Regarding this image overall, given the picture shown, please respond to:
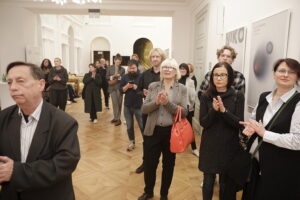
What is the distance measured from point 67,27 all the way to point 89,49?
3.36m

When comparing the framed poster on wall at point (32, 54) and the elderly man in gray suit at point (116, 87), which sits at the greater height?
the framed poster on wall at point (32, 54)

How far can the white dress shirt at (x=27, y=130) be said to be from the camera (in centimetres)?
154

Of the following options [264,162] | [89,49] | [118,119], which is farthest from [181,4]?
[89,49]

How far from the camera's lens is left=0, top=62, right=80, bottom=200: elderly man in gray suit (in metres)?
1.46

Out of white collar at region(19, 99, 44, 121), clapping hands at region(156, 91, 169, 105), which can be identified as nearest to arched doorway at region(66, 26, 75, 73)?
clapping hands at region(156, 91, 169, 105)

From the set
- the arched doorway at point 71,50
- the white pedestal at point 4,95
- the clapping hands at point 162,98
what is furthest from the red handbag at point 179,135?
the arched doorway at point 71,50

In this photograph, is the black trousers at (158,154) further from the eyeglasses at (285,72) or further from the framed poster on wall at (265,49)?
the framed poster on wall at (265,49)

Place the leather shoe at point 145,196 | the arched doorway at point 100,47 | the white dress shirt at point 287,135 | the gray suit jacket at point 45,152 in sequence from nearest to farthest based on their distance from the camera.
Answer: the gray suit jacket at point 45,152
the white dress shirt at point 287,135
the leather shoe at point 145,196
the arched doorway at point 100,47

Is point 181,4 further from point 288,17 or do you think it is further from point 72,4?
point 288,17

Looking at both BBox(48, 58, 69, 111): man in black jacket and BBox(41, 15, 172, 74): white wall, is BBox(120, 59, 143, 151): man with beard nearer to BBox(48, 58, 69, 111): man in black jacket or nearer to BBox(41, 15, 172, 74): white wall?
BBox(48, 58, 69, 111): man in black jacket

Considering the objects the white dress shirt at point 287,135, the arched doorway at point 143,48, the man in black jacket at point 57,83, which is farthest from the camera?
the arched doorway at point 143,48

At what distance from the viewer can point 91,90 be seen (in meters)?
7.04

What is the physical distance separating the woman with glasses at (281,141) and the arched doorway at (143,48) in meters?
15.0

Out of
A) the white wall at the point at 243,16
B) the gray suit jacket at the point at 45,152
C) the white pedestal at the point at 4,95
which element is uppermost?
the white wall at the point at 243,16
